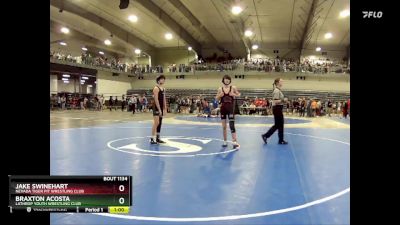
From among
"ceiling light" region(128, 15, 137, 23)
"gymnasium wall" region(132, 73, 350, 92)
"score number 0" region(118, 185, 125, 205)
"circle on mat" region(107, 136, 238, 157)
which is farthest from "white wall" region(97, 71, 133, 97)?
"score number 0" region(118, 185, 125, 205)

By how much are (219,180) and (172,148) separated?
282 centimetres

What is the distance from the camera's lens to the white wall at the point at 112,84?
111 ft

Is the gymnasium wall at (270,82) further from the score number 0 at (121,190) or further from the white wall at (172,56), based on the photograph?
the score number 0 at (121,190)

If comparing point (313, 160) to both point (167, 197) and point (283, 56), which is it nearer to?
point (167, 197)

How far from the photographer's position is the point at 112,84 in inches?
1389

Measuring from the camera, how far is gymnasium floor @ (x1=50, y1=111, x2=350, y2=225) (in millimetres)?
2713

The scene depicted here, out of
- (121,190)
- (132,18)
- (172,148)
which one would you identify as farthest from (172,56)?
(121,190)

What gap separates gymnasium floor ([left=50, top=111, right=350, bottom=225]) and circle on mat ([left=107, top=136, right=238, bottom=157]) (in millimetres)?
20

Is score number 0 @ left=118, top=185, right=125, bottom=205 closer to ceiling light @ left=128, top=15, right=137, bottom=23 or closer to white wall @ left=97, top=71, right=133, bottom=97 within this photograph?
Answer: ceiling light @ left=128, top=15, right=137, bottom=23

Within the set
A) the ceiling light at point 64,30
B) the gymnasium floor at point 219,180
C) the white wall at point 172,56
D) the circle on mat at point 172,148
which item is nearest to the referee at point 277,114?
the gymnasium floor at point 219,180
